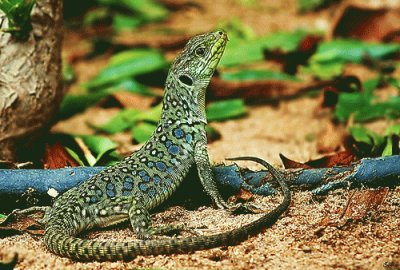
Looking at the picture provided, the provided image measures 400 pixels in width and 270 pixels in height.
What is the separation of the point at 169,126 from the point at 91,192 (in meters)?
0.88

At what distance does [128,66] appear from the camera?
849 cm

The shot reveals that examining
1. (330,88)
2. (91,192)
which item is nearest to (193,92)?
(91,192)

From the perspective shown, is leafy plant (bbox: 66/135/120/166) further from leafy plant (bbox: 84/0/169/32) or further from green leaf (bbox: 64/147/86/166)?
leafy plant (bbox: 84/0/169/32)

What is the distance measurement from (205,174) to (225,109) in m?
2.72

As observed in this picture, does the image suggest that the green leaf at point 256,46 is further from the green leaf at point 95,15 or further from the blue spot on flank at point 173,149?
the blue spot on flank at point 173,149

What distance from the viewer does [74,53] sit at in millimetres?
9922

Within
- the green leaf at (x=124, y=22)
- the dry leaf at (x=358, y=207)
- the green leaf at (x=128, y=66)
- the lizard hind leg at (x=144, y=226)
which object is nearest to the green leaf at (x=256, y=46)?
A: the green leaf at (x=128, y=66)

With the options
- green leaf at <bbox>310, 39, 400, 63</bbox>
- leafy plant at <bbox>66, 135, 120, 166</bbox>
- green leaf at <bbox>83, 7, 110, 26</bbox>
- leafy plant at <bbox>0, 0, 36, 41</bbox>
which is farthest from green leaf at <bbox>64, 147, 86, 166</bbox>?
green leaf at <bbox>83, 7, 110, 26</bbox>

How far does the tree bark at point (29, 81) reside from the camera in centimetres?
576

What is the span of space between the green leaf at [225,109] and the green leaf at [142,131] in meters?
Answer: 0.71

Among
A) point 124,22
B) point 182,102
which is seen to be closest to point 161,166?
point 182,102

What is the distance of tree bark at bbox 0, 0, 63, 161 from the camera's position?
576cm

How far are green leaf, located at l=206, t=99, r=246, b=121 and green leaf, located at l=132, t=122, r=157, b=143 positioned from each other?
2.33ft

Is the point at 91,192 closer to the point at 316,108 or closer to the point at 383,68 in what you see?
the point at 316,108
